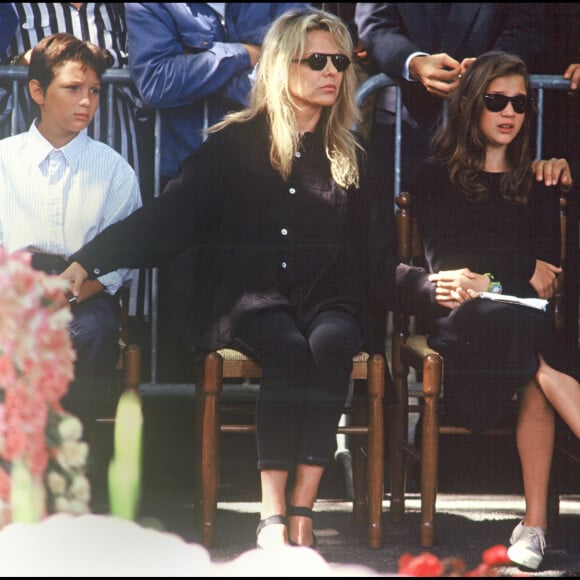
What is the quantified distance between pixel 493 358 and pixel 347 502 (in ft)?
2.80

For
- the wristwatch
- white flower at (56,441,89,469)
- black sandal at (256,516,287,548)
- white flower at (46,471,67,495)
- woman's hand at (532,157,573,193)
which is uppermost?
woman's hand at (532,157,573,193)

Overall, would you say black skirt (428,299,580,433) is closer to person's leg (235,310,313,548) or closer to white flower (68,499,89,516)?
person's leg (235,310,313,548)

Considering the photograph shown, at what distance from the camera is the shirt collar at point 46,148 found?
3377mm

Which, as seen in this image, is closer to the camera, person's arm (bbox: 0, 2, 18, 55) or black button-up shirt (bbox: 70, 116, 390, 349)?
black button-up shirt (bbox: 70, 116, 390, 349)

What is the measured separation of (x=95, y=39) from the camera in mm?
3570

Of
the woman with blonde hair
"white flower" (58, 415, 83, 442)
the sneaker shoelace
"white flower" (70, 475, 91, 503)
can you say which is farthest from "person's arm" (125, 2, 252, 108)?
the sneaker shoelace

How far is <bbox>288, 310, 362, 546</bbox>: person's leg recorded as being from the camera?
3156mm

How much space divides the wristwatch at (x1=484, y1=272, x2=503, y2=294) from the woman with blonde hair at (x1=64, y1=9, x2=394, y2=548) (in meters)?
0.33

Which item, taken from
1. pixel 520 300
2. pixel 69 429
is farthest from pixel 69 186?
pixel 520 300

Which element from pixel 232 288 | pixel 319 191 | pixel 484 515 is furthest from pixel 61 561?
pixel 484 515

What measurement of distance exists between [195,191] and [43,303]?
34.5 inches

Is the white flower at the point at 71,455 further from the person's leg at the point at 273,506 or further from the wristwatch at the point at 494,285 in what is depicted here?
the wristwatch at the point at 494,285

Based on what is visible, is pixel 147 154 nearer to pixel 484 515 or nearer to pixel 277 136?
pixel 277 136

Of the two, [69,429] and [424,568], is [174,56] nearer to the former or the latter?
[69,429]
